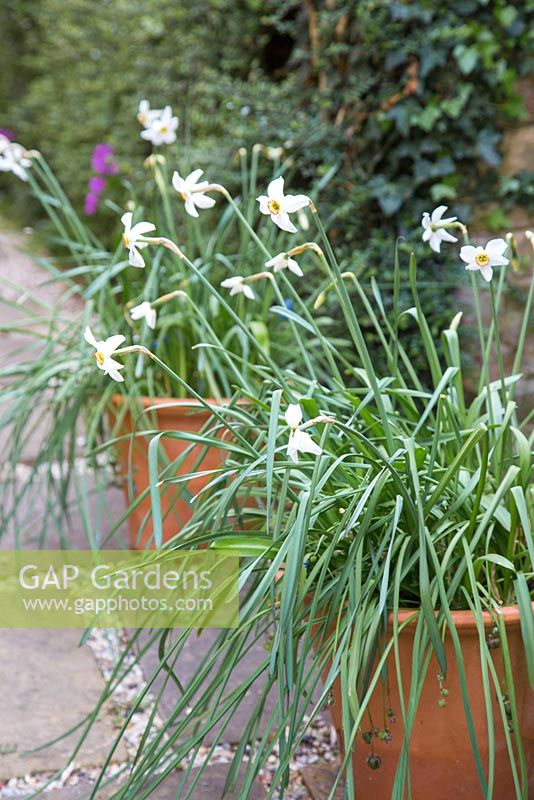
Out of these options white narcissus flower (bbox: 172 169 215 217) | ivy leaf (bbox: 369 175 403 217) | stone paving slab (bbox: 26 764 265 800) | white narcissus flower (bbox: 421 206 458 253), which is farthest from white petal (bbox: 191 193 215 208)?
ivy leaf (bbox: 369 175 403 217)

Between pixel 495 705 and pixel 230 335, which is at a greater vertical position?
pixel 230 335

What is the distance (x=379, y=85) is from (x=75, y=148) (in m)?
3.18

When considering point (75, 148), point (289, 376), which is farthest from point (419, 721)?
point (75, 148)

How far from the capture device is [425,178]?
2.66m

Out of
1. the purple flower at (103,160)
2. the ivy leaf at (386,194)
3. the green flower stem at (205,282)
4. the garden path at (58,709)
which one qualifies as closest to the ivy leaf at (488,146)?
the ivy leaf at (386,194)

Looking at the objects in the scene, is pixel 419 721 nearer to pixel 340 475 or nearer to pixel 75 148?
pixel 340 475

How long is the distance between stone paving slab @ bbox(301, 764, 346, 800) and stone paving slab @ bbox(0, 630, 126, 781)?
0.34 metres

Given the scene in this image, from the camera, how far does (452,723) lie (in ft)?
4.27

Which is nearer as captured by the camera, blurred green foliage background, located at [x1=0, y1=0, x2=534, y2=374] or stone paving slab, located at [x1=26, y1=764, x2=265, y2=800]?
stone paving slab, located at [x1=26, y1=764, x2=265, y2=800]

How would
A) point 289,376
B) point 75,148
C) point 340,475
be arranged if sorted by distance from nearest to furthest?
point 340,475, point 289,376, point 75,148

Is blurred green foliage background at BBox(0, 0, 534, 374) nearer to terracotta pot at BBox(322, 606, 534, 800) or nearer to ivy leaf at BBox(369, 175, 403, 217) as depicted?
ivy leaf at BBox(369, 175, 403, 217)

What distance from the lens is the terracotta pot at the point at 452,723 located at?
1.29 meters

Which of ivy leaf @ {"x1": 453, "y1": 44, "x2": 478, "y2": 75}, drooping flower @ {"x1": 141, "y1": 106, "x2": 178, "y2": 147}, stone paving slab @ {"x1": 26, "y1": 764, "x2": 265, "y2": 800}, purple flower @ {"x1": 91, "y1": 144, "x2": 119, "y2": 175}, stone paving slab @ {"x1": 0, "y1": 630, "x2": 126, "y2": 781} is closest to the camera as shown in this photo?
stone paving slab @ {"x1": 26, "y1": 764, "x2": 265, "y2": 800}

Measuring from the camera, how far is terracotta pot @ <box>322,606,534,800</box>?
1.29 metres
